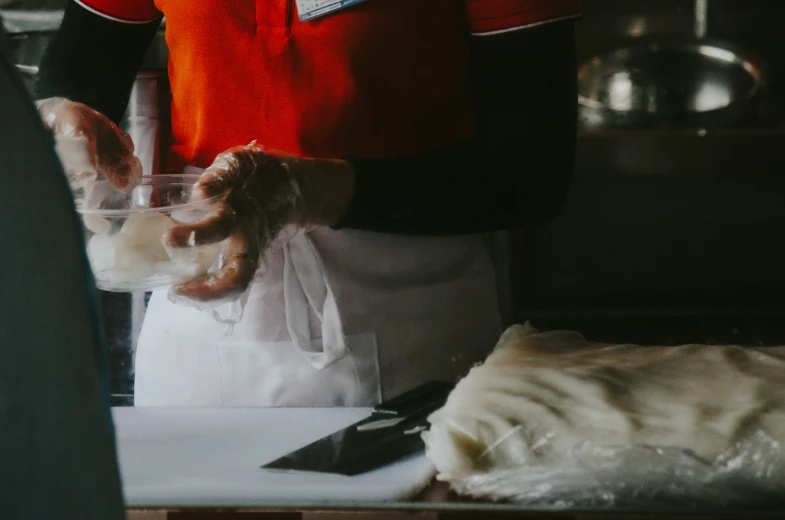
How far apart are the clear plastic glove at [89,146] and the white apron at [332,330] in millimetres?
172

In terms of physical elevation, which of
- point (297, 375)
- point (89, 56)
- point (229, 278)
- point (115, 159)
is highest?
point (89, 56)

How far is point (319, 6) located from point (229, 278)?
0.37 metres

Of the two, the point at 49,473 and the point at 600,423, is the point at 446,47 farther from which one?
the point at 49,473

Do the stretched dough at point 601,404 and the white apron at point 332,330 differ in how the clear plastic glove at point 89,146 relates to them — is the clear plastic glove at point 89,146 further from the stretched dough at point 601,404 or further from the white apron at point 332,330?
the stretched dough at point 601,404

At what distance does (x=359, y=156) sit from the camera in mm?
907

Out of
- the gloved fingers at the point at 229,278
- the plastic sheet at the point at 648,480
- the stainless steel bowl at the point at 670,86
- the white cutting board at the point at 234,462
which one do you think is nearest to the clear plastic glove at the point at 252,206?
the gloved fingers at the point at 229,278

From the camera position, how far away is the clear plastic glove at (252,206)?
2.20 ft

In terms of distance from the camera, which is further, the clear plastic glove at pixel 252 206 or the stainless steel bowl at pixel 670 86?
the stainless steel bowl at pixel 670 86

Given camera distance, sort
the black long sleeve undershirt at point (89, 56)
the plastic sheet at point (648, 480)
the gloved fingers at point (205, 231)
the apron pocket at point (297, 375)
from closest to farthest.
Result: the plastic sheet at point (648, 480)
the gloved fingers at point (205, 231)
the apron pocket at point (297, 375)
the black long sleeve undershirt at point (89, 56)

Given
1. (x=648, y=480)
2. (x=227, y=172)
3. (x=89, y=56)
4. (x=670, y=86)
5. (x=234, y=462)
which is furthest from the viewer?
(x=670, y=86)

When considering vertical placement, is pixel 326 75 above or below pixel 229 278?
above

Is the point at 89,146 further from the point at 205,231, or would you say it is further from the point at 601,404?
the point at 601,404

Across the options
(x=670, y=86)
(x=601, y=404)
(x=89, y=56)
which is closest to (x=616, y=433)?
(x=601, y=404)

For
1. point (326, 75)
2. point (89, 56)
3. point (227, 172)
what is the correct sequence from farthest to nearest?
point (89, 56) < point (326, 75) < point (227, 172)
